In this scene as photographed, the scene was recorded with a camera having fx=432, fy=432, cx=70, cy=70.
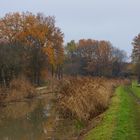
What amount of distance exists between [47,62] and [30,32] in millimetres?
6423

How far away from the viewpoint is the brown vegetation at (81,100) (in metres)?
26.3

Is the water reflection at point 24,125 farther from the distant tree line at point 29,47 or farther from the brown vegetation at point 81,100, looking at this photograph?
the distant tree line at point 29,47

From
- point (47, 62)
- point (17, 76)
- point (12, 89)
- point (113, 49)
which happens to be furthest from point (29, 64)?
point (113, 49)

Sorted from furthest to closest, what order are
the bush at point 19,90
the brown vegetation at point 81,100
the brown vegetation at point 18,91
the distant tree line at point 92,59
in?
the distant tree line at point 92,59 < the bush at point 19,90 < the brown vegetation at point 18,91 < the brown vegetation at point 81,100

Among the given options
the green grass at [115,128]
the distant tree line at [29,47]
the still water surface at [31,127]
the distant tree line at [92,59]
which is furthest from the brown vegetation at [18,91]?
the distant tree line at [92,59]

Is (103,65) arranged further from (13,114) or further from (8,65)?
(13,114)

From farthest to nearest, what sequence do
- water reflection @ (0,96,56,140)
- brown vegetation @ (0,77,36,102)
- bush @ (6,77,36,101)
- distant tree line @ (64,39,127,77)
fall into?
distant tree line @ (64,39,127,77), bush @ (6,77,36,101), brown vegetation @ (0,77,36,102), water reflection @ (0,96,56,140)

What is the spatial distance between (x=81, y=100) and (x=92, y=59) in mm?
96136

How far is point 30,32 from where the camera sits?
241 feet

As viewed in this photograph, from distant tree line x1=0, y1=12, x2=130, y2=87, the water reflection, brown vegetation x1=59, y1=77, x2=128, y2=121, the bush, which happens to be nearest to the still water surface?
the water reflection

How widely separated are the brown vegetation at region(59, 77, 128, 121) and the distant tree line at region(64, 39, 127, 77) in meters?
84.6

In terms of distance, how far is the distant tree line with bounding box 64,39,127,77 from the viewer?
4652 inches

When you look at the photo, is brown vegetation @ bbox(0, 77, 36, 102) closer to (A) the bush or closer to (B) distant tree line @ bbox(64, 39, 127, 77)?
(A) the bush

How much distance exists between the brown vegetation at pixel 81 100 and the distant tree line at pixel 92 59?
278 feet
